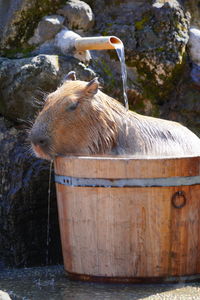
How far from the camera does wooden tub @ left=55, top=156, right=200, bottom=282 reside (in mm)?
3811

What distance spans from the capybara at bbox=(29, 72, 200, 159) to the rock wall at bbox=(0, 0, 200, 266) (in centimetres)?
81

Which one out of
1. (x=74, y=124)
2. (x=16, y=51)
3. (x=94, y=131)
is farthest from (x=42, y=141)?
(x=16, y=51)

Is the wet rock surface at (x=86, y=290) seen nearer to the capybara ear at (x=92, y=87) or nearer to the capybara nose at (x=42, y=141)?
the capybara nose at (x=42, y=141)

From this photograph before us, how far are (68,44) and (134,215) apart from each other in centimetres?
202

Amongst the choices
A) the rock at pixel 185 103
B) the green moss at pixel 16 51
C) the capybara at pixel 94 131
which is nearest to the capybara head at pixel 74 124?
the capybara at pixel 94 131

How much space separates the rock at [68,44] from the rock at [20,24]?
0.94ft

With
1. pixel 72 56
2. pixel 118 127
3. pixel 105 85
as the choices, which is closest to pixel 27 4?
pixel 72 56

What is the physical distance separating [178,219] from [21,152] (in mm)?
1803

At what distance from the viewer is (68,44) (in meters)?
5.27

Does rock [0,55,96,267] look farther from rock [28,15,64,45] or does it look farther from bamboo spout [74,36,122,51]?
rock [28,15,64,45]

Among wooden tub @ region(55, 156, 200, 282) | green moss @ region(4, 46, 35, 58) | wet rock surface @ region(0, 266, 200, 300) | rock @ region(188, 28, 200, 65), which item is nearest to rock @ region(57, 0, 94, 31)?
green moss @ region(4, 46, 35, 58)

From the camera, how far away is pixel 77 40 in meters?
5.13

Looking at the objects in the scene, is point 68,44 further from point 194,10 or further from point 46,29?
point 194,10

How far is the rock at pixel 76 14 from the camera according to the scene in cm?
551
